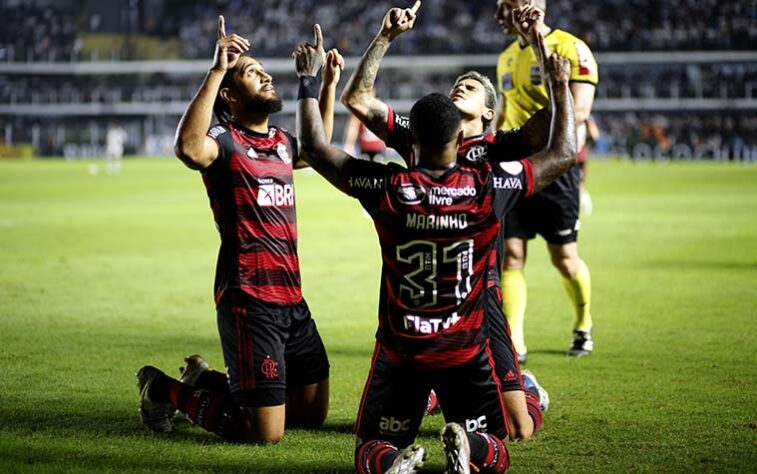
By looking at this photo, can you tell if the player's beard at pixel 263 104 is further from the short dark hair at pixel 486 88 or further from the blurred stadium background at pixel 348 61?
the blurred stadium background at pixel 348 61

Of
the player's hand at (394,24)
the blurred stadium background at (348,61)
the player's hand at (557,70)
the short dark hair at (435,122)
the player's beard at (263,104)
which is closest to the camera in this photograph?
the short dark hair at (435,122)

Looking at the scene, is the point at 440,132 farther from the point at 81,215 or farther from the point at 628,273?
the point at 81,215

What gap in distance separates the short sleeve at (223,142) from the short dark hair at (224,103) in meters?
0.16

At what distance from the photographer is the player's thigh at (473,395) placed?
5102mm

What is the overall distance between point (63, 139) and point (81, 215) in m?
51.6

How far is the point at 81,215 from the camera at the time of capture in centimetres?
2347

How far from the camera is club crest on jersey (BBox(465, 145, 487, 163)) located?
5931 mm

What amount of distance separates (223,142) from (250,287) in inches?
31.4

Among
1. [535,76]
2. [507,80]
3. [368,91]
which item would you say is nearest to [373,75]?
[368,91]

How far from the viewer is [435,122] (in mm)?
4820

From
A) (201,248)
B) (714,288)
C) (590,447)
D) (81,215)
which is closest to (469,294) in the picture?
(590,447)

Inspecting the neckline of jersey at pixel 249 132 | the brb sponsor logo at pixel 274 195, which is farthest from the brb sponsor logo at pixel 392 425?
the neckline of jersey at pixel 249 132

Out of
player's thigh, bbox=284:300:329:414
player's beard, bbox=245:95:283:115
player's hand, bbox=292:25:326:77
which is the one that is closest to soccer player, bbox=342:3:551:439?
player's hand, bbox=292:25:326:77

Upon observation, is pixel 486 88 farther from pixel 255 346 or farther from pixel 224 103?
pixel 255 346
